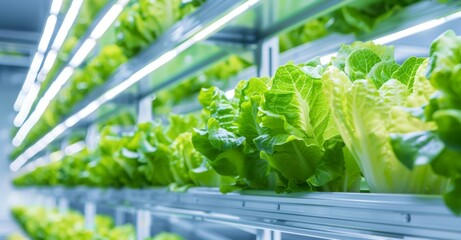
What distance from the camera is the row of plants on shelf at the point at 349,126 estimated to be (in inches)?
36.6

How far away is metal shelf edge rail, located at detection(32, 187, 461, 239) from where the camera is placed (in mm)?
949

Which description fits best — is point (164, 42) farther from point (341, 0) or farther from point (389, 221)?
point (389, 221)

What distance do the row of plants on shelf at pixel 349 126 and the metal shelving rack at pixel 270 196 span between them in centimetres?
7

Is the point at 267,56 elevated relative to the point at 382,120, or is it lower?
elevated

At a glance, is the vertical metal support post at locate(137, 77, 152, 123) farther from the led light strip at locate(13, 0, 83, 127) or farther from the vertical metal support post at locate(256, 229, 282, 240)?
the vertical metal support post at locate(256, 229, 282, 240)

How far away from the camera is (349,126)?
48.2 inches

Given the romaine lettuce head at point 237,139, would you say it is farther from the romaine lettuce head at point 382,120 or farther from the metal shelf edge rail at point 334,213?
the romaine lettuce head at point 382,120

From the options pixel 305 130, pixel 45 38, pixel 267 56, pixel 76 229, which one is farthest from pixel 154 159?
pixel 76 229

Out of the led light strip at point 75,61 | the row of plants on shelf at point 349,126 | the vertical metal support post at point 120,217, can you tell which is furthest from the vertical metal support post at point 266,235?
the vertical metal support post at point 120,217

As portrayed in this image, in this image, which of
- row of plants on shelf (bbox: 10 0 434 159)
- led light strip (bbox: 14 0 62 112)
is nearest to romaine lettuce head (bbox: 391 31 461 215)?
row of plants on shelf (bbox: 10 0 434 159)

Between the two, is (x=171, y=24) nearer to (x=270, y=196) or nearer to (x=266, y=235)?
(x=266, y=235)

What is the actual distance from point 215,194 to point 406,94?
92 cm

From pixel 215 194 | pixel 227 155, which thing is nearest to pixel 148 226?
pixel 215 194

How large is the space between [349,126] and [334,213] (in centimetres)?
18
